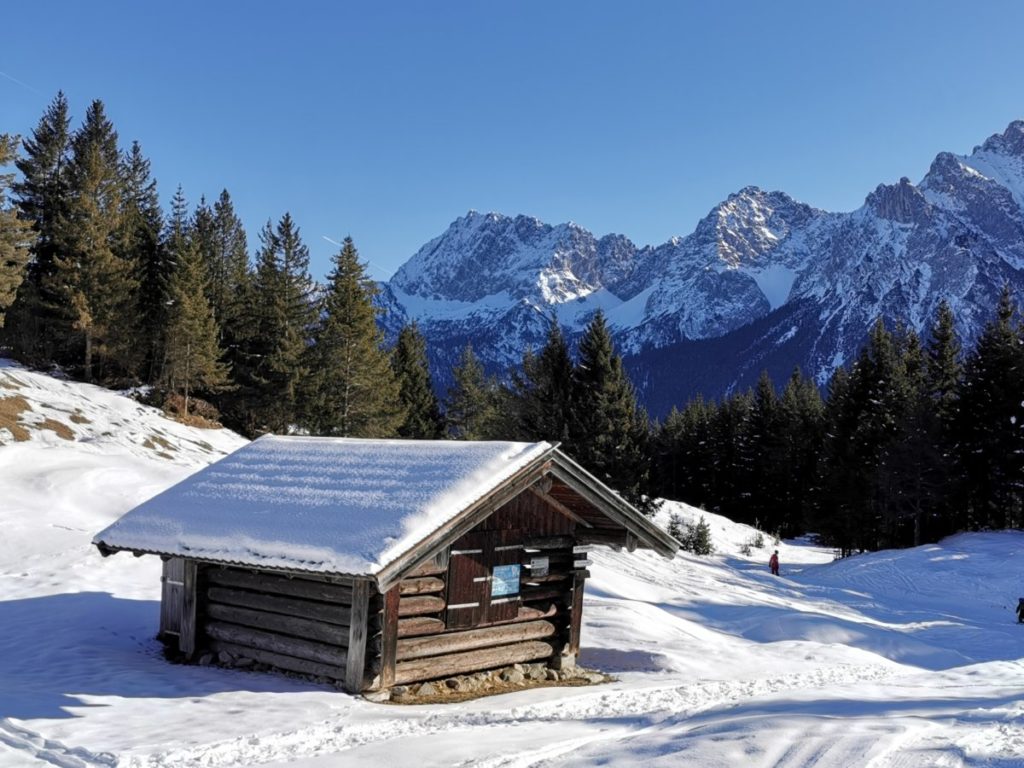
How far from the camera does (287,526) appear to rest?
10734mm

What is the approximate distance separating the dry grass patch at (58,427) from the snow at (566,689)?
45 cm

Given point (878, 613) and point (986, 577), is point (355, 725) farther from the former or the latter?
point (986, 577)

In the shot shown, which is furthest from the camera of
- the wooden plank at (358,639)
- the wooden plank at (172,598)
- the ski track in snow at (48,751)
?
the wooden plank at (172,598)

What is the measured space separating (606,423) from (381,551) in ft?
111

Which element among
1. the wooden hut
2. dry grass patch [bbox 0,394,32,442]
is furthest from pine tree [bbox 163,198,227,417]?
the wooden hut

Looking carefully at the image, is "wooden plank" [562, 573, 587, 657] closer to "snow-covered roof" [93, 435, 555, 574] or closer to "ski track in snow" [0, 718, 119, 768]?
"snow-covered roof" [93, 435, 555, 574]

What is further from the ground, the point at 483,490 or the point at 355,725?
the point at 483,490

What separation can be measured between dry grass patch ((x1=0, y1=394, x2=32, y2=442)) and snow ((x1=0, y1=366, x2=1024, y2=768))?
0.47 metres

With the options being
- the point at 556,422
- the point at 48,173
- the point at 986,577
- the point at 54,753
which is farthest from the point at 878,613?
the point at 48,173

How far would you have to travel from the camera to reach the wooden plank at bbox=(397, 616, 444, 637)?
10.9 metres

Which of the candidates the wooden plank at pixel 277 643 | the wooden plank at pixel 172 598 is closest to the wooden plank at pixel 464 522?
the wooden plank at pixel 277 643

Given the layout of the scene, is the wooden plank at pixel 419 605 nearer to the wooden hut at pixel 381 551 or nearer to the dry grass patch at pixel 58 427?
the wooden hut at pixel 381 551

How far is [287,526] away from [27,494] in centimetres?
1683

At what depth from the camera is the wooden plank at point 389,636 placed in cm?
1043
